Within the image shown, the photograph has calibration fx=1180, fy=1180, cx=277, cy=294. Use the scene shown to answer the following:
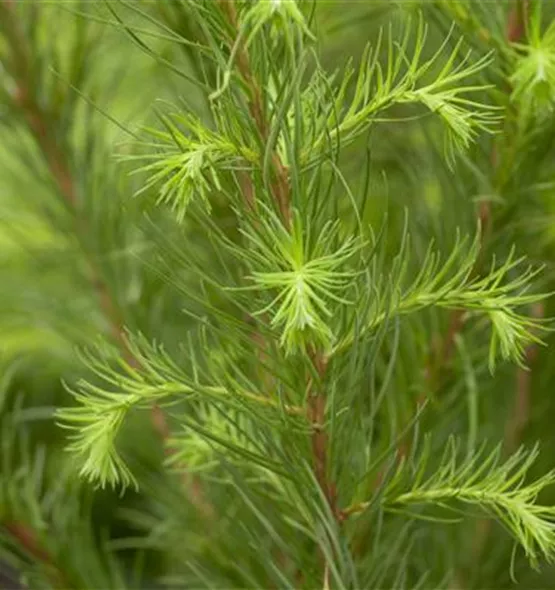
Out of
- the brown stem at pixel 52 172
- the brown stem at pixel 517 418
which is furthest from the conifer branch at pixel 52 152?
the brown stem at pixel 517 418

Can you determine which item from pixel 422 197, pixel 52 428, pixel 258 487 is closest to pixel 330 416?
pixel 258 487

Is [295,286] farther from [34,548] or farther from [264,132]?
[34,548]

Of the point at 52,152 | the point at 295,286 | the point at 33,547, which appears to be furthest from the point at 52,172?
the point at 295,286

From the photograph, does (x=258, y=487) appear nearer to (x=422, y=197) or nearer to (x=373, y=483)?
(x=373, y=483)

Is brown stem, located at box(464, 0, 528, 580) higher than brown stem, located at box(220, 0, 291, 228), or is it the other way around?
brown stem, located at box(220, 0, 291, 228)

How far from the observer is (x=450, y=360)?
0.50 metres

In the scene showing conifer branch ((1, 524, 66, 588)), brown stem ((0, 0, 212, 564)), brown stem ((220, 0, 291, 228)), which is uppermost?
brown stem ((220, 0, 291, 228))

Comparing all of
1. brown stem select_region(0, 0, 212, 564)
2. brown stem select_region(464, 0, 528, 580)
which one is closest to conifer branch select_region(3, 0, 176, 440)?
brown stem select_region(0, 0, 212, 564)

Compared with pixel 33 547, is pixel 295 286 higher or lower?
higher

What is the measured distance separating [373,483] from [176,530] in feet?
0.47

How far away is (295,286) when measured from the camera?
12.5 inches

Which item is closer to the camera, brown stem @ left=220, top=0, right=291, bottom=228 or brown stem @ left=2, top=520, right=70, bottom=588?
brown stem @ left=220, top=0, right=291, bottom=228

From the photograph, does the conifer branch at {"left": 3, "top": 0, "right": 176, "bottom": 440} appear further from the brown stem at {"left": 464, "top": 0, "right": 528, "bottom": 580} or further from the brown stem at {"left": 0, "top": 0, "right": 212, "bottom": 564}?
the brown stem at {"left": 464, "top": 0, "right": 528, "bottom": 580}

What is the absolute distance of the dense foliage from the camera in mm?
352
